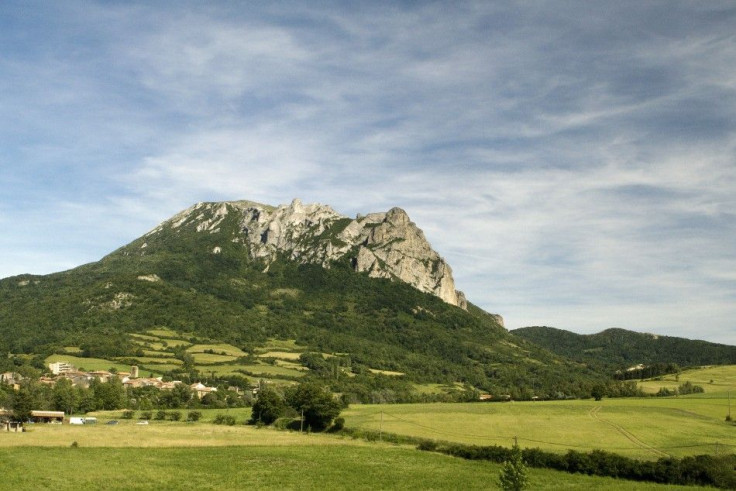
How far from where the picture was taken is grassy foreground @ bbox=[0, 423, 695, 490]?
50.3m

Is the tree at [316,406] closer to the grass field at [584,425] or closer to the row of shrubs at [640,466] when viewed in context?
the grass field at [584,425]

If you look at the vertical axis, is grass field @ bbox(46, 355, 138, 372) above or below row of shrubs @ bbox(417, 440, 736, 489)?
above

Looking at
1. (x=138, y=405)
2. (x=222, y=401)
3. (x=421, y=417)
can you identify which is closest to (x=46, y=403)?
(x=138, y=405)

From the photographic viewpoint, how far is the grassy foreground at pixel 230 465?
50.3 m

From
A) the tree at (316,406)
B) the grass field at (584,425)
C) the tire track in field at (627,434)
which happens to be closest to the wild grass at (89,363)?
the grass field at (584,425)

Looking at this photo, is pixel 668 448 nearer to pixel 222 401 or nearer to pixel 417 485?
pixel 417 485

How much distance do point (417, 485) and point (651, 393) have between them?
9982 cm

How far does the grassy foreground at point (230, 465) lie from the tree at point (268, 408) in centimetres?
2136

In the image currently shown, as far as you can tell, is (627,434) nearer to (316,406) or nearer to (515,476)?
(316,406)

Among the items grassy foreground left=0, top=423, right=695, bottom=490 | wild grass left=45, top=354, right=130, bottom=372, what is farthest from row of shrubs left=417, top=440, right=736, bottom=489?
wild grass left=45, top=354, right=130, bottom=372

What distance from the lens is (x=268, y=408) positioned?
107 meters

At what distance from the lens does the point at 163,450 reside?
229 ft

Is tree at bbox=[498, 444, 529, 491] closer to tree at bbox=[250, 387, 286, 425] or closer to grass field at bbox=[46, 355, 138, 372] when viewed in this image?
tree at bbox=[250, 387, 286, 425]

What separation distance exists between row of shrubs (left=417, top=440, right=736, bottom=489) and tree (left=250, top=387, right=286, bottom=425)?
48410 millimetres
